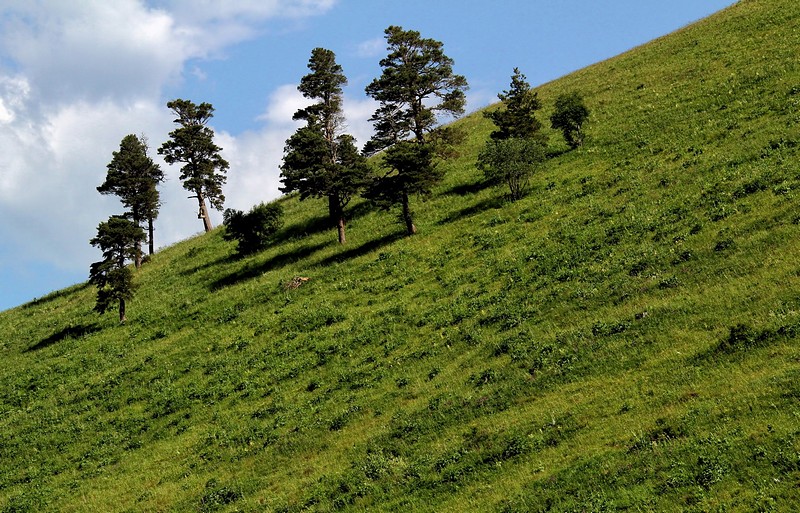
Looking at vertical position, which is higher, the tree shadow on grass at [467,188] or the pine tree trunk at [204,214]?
the pine tree trunk at [204,214]

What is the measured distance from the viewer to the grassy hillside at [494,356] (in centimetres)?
1802

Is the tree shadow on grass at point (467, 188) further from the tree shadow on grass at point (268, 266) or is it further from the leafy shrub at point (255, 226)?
the leafy shrub at point (255, 226)

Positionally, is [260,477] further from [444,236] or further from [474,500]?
[444,236]

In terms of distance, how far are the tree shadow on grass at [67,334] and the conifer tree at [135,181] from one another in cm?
2226

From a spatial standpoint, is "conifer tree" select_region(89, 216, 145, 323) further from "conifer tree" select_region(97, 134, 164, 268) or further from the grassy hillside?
"conifer tree" select_region(97, 134, 164, 268)

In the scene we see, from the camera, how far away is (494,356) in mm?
26891

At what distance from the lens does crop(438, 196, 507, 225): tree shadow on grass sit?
152ft

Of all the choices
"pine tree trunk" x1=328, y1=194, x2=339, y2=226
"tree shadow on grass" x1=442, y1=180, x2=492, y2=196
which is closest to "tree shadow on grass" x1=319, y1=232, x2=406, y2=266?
"pine tree trunk" x1=328, y1=194, x2=339, y2=226

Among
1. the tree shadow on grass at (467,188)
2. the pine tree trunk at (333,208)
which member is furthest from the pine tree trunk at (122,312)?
the tree shadow on grass at (467,188)

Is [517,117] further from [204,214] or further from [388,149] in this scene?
[204,214]

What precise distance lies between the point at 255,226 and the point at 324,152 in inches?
399

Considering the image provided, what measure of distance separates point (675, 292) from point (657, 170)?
648 inches

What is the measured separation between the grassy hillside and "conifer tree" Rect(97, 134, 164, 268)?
2071cm

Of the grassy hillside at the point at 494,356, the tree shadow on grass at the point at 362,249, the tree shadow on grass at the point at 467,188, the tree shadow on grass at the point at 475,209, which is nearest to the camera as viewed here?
the grassy hillside at the point at 494,356
